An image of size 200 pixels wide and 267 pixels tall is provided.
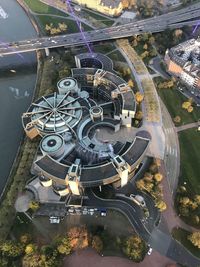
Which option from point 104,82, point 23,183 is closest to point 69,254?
point 23,183

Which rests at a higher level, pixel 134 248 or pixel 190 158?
pixel 190 158

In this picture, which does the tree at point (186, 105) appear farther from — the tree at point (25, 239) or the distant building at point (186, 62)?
the tree at point (25, 239)

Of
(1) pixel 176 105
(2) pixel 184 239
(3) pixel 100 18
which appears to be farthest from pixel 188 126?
(3) pixel 100 18

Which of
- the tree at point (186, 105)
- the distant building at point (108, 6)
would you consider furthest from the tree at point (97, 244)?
the distant building at point (108, 6)

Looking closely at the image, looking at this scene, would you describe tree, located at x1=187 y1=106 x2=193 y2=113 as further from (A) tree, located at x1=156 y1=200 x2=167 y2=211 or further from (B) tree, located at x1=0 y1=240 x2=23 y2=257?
(B) tree, located at x1=0 y1=240 x2=23 y2=257

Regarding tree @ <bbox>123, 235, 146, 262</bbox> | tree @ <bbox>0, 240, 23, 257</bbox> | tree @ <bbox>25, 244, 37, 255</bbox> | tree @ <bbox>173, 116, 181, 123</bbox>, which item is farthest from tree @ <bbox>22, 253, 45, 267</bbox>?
tree @ <bbox>173, 116, 181, 123</bbox>

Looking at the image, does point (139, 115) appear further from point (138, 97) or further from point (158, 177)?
point (158, 177)
